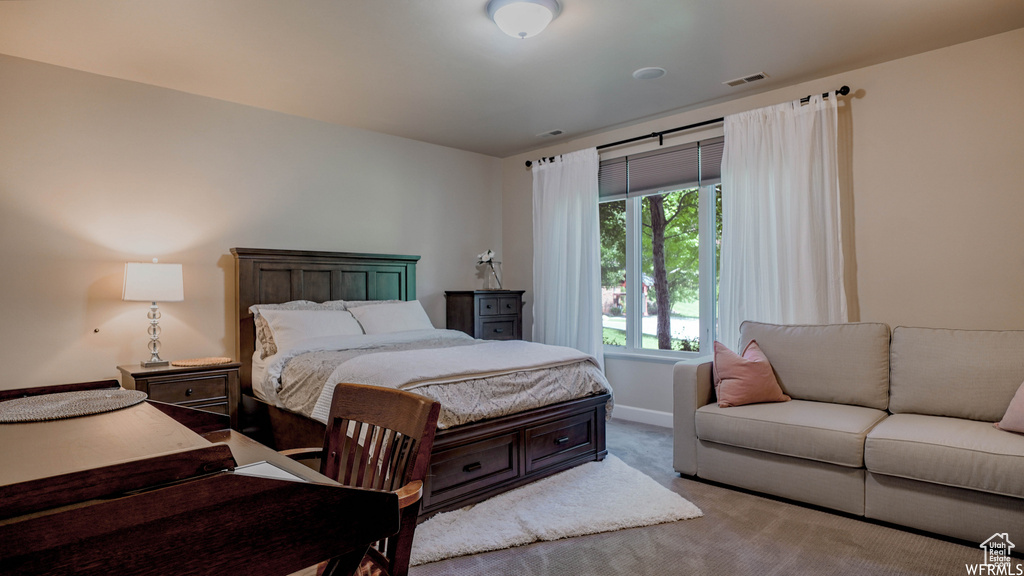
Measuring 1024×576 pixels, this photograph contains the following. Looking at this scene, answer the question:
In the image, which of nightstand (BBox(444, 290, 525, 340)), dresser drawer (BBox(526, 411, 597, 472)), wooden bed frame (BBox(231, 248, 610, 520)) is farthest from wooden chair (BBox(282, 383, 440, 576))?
nightstand (BBox(444, 290, 525, 340))

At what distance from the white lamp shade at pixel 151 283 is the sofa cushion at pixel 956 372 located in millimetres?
4284

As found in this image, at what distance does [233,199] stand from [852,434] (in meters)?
4.22

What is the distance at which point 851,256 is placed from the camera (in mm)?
3516

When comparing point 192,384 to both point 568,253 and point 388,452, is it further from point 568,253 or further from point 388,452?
point 568,253

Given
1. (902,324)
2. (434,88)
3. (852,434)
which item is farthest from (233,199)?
(902,324)

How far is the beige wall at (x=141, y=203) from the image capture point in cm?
321

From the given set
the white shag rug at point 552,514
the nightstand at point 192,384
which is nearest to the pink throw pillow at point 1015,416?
the white shag rug at point 552,514

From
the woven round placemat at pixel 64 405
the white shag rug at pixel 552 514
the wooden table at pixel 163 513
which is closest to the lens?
the wooden table at pixel 163 513

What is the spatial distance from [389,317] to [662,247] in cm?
237

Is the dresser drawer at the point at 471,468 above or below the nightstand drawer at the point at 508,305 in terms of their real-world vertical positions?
below

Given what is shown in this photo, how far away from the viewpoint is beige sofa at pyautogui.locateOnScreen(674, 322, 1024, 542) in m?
2.25

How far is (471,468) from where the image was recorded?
2.76 m

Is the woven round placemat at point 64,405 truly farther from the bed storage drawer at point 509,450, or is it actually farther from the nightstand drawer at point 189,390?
the nightstand drawer at point 189,390

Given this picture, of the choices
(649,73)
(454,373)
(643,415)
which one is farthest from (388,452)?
(643,415)
